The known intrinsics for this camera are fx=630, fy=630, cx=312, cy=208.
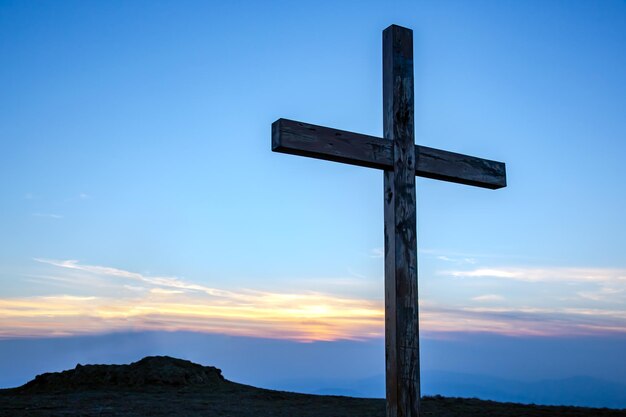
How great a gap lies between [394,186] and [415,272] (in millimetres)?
748

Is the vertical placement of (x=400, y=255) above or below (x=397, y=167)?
below

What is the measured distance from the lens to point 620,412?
1125cm

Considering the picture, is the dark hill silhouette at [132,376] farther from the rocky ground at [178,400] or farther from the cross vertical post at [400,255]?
the cross vertical post at [400,255]

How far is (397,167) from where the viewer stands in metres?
5.46

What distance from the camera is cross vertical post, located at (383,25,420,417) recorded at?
5078 mm

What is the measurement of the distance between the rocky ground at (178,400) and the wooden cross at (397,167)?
21.1 ft

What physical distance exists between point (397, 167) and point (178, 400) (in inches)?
371

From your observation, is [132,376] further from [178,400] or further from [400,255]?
[400,255]

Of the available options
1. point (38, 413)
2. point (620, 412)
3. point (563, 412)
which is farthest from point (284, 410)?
point (620, 412)

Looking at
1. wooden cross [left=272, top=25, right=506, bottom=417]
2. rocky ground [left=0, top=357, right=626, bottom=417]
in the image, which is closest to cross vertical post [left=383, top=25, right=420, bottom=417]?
wooden cross [left=272, top=25, right=506, bottom=417]

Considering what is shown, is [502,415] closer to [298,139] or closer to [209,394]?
[209,394]

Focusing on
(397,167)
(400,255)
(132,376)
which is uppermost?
(397,167)

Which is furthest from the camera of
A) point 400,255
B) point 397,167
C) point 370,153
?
point 397,167

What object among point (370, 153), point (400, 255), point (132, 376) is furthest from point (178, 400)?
point (370, 153)
